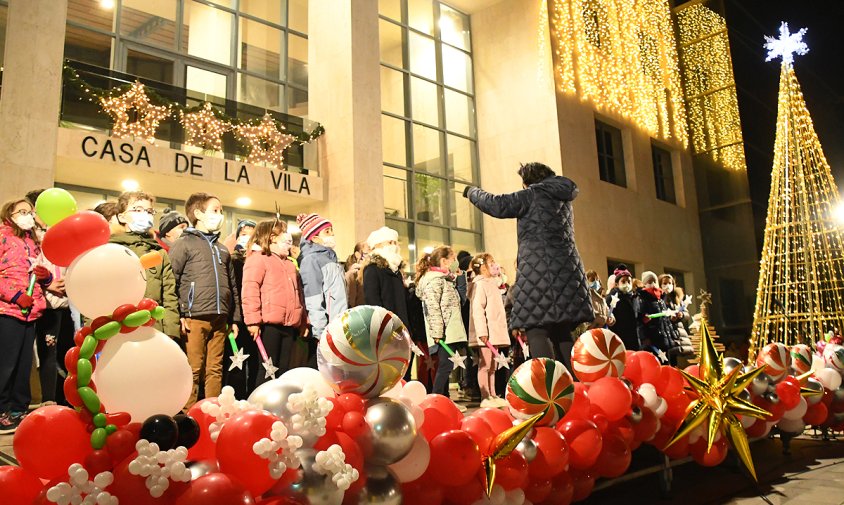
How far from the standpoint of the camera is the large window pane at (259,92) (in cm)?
1249

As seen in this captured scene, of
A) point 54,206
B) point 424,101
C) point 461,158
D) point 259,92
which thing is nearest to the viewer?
point 54,206

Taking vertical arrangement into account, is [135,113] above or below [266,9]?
below

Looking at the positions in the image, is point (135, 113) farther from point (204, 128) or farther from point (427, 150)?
point (427, 150)

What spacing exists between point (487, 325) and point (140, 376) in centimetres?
495

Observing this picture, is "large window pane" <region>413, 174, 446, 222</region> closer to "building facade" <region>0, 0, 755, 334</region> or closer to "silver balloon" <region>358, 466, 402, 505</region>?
"building facade" <region>0, 0, 755, 334</region>

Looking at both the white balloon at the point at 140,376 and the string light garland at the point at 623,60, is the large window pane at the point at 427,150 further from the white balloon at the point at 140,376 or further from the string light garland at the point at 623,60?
the white balloon at the point at 140,376

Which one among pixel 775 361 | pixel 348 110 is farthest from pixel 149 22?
pixel 775 361

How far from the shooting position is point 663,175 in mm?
18047

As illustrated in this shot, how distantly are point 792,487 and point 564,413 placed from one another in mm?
1859

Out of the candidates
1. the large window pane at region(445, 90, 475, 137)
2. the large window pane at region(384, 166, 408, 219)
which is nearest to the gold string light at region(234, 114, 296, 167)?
the large window pane at region(384, 166, 408, 219)

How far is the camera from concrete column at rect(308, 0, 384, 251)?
11.5m

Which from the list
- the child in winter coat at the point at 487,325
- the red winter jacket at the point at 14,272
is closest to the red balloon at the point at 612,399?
the child in winter coat at the point at 487,325

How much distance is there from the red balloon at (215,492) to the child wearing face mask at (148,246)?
294cm

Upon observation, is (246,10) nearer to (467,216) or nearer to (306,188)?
(306,188)
